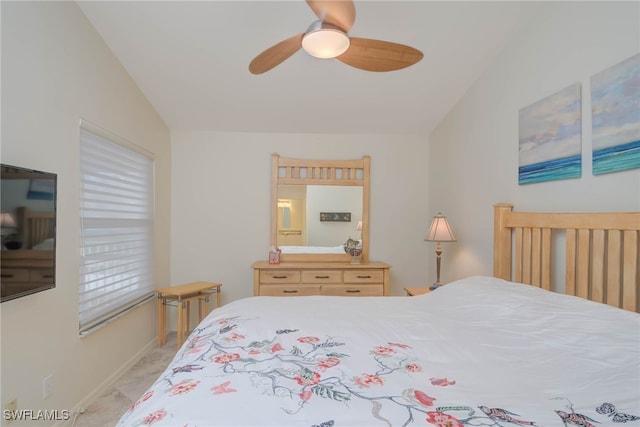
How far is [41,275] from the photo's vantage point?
165cm

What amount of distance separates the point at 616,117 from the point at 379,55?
3.91 ft

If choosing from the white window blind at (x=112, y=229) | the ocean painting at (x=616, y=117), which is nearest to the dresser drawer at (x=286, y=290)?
the white window blind at (x=112, y=229)

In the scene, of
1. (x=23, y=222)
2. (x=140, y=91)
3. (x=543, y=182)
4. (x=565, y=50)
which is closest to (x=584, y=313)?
(x=543, y=182)

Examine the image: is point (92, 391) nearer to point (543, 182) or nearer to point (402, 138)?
point (543, 182)

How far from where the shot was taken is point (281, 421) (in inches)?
29.7

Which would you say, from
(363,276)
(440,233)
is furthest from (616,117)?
(363,276)

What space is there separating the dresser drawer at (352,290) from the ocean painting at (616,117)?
216 centimetres

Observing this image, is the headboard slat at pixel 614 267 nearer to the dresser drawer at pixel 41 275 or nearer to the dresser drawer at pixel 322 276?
the dresser drawer at pixel 322 276

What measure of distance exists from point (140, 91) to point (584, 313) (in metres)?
3.46

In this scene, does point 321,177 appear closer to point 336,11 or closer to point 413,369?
point 336,11

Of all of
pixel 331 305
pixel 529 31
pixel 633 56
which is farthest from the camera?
pixel 529 31

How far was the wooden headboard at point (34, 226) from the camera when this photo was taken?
154 centimetres

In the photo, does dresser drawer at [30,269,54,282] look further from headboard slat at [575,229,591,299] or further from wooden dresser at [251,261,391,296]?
headboard slat at [575,229,591,299]

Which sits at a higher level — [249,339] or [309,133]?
[309,133]
